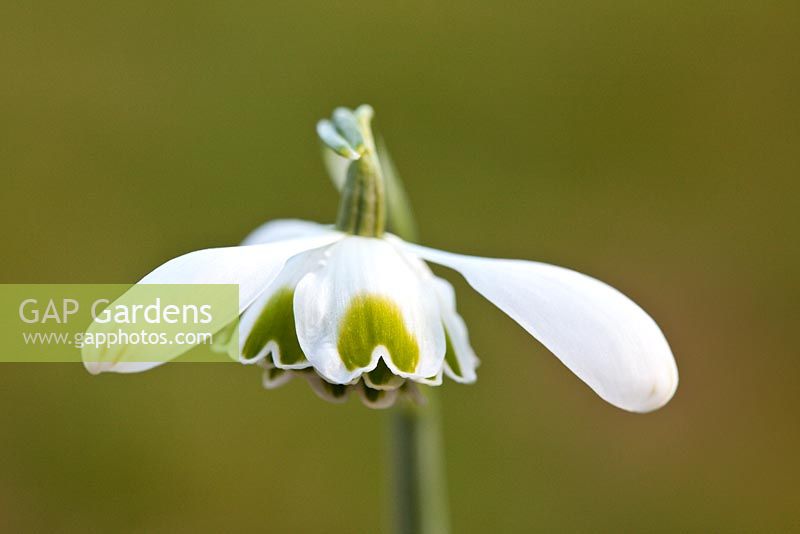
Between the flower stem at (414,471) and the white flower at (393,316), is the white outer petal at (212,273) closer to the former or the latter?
the white flower at (393,316)

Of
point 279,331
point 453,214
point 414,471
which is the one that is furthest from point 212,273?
point 453,214

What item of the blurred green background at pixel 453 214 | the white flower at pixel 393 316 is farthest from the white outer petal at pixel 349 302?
the blurred green background at pixel 453 214

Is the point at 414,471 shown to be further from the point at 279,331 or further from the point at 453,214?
the point at 453,214

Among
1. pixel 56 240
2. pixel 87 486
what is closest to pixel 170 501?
pixel 87 486

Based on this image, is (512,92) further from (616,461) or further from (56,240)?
(56,240)

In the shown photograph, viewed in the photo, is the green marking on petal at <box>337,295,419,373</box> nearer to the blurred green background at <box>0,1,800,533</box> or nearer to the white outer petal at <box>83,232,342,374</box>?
the white outer petal at <box>83,232,342,374</box>

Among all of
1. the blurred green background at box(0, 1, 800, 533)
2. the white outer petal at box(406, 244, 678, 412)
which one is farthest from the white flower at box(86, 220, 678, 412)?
the blurred green background at box(0, 1, 800, 533)
